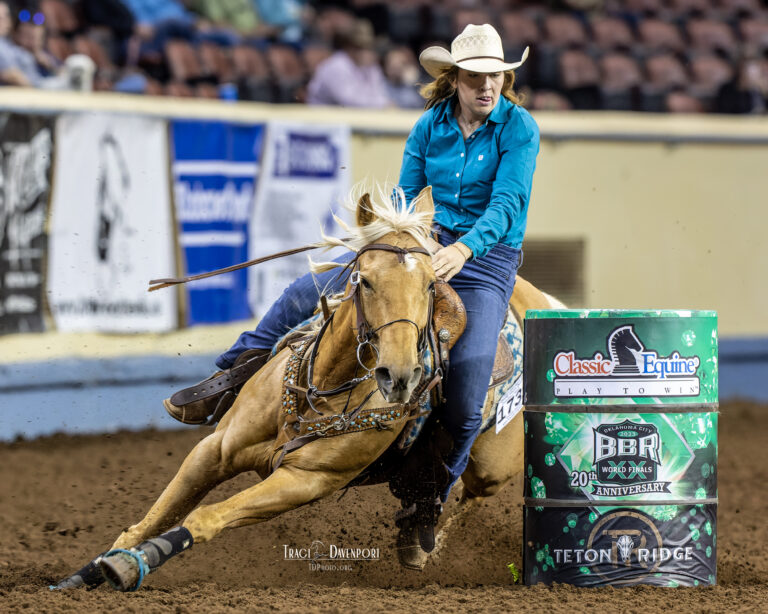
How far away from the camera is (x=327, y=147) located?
386 inches

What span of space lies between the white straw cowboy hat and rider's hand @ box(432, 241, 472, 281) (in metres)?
0.82

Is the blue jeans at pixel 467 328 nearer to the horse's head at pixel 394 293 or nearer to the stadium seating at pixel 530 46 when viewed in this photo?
the horse's head at pixel 394 293

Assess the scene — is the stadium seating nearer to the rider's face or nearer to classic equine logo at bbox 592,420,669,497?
the rider's face

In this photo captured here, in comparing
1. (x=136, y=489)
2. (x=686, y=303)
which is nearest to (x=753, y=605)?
(x=136, y=489)

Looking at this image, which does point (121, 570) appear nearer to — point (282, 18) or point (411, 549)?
point (411, 549)

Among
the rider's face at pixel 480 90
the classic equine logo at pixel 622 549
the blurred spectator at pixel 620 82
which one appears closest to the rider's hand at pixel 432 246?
the rider's face at pixel 480 90

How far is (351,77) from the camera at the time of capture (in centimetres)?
1088

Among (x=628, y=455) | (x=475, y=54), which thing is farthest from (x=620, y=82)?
(x=628, y=455)

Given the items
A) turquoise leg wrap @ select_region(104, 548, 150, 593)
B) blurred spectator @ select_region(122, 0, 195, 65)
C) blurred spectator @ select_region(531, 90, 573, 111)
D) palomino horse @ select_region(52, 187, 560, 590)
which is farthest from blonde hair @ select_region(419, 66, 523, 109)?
blurred spectator @ select_region(531, 90, 573, 111)

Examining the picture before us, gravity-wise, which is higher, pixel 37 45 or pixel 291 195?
pixel 37 45

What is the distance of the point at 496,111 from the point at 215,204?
15.7ft

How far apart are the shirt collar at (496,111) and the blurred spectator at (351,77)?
5.69m

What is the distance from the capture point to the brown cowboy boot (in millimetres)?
5098

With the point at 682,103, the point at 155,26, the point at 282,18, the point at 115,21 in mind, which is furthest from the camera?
the point at 682,103
